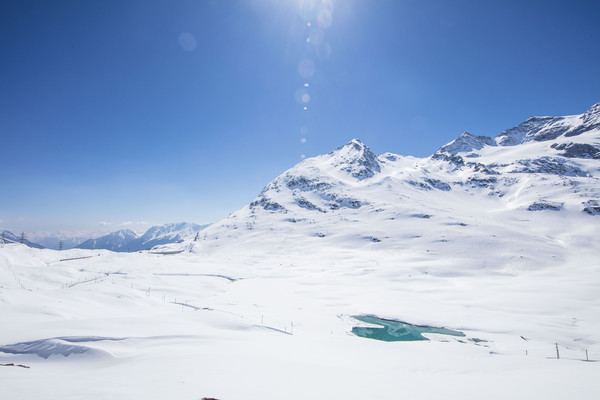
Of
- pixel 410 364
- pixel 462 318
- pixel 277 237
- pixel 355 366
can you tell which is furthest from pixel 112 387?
pixel 277 237

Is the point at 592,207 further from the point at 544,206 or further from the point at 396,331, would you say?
the point at 396,331

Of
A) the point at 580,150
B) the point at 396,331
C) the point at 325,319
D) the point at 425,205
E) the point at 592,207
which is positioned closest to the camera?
the point at 396,331

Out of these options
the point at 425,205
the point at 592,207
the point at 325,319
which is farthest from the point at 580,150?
the point at 325,319

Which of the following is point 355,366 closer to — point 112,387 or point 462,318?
point 112,387

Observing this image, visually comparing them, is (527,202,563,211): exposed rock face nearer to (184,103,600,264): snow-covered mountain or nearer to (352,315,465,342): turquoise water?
(184,103,600,264): snow-covered mountain

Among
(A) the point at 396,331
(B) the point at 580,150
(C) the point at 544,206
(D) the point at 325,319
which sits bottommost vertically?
(A) the point at 396,331

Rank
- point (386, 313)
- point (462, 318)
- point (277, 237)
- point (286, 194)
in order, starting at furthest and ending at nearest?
point (286, 194) < point (277, 237) < point (386, 313) < point (462, 318)
